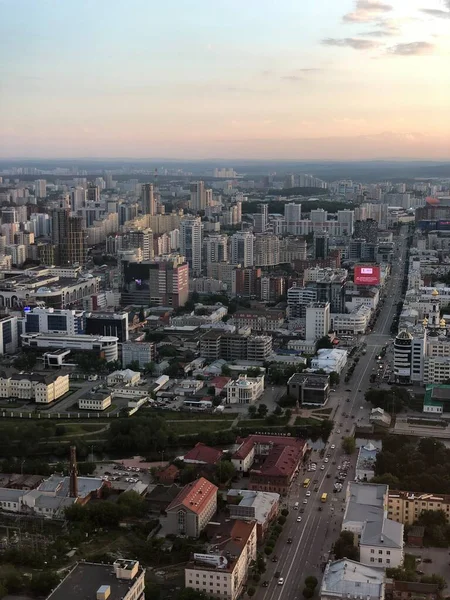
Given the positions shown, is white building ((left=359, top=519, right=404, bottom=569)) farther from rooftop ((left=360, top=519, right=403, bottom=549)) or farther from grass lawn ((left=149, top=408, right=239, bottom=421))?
grass lawn ((left=149, top=408, right=239, bottom=421))

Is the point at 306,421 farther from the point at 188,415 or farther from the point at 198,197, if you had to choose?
the point at 198,197

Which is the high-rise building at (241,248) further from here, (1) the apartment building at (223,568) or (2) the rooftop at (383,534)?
(1) the apartment building at (223,568)

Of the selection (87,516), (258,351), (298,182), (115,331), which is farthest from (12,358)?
(298,182)

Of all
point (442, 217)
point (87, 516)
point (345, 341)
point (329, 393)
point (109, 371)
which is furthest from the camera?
point (442, 217)

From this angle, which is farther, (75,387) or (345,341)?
(345,341)

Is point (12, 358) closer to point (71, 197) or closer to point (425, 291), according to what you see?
point (425, 291)

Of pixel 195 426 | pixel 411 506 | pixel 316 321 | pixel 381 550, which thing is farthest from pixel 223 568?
pixel 316 321
